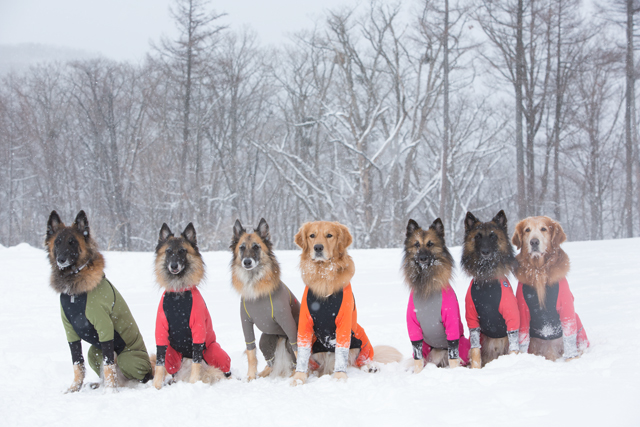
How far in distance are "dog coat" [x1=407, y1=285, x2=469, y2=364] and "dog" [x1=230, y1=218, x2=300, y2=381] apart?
125 cm

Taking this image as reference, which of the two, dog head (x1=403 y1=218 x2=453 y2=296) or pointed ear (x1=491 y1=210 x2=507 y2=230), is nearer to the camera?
dog head (x1=403 y1=218 x2=453 y2=296)

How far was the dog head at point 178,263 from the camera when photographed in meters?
4.21

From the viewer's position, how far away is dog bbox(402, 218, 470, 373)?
13.1ft

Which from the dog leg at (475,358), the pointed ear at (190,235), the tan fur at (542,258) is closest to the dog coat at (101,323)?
the pointed ear at (190,235)

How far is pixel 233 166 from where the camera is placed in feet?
78.9

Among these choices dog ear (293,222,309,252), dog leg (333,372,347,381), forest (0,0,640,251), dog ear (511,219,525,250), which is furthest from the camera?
forest (0,0,640,251)

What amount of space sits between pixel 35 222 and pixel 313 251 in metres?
27.8

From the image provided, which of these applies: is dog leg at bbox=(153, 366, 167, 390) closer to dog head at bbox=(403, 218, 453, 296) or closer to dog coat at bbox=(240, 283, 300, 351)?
dog coat at bbox=(240, 283, 300, 351)

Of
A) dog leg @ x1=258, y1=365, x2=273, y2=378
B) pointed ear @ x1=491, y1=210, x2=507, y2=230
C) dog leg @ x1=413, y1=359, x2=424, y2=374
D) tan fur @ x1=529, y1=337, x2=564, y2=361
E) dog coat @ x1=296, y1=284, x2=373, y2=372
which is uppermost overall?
pointed ear @ x1=491, y1=210, x2=507, y2=230

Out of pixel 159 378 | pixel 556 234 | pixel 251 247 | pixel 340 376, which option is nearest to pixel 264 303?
pixel 251 247

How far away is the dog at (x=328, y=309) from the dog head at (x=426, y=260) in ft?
2.09

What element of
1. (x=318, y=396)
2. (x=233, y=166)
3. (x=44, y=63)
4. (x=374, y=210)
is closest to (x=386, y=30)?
(x=374, y=210)

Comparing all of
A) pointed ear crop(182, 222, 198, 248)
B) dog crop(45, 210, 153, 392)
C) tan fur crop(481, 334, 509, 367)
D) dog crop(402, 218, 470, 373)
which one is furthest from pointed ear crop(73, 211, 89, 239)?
tan fur crop(481, 334, 509, 367)

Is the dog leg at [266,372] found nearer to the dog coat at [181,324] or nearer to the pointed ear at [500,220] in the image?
the dog coat at [181,324]
